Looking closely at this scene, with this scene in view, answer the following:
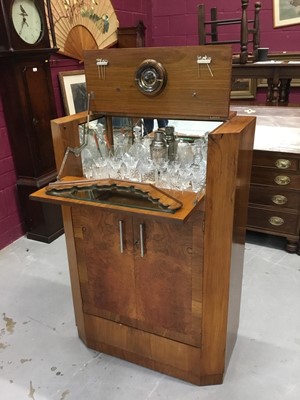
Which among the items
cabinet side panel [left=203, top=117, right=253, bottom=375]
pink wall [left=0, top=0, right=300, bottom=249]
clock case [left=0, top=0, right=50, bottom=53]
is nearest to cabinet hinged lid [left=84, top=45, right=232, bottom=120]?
cabinet side panel [left=203, top=117, right=253, bottom=375]

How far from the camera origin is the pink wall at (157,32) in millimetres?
→ 2854

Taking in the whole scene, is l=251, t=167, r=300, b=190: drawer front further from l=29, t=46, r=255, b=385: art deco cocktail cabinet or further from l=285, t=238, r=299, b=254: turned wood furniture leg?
l=29, t=46, r=255, b=385: art deco cocktail cabinet

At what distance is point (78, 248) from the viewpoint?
5.44 feet

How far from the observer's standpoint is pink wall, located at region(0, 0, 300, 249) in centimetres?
285

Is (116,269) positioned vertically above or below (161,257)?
below

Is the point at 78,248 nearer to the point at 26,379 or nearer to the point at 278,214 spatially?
the point at 26,379

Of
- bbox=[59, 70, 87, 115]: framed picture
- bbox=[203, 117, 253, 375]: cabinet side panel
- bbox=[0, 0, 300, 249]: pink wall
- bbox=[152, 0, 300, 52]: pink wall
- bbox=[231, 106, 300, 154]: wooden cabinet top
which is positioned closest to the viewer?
bbox=[203, 117, 253, 375]: cabinet side panel

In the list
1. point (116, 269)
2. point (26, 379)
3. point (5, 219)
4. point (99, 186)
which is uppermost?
point (99, 186)

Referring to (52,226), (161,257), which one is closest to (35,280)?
(52,226)

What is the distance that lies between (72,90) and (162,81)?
2142 millimetres

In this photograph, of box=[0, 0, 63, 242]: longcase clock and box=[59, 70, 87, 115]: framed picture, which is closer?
box=[0, 0, 63, 242]: longcase clock

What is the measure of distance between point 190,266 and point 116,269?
13.7 inches

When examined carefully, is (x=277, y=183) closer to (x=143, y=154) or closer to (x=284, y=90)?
(x=284, y=90)

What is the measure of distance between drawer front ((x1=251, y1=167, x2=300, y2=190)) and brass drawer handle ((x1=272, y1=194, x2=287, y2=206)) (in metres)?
0.08
